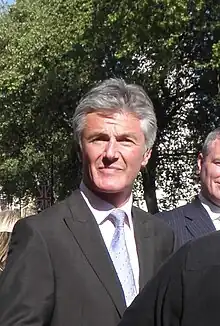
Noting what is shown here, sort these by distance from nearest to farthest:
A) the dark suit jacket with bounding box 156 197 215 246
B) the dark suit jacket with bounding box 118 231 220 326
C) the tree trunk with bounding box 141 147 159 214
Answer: the dark suit jacket with bounding box 118 231 220 326 → the dark suit jacket with bounding box 156 197 215 246 → the tree trunk with bounding box 141 147 159 214

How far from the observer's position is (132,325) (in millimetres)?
1496

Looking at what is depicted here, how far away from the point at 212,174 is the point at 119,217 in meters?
1.65

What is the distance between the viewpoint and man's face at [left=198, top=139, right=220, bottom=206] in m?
4.03

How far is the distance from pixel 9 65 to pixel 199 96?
258 inches

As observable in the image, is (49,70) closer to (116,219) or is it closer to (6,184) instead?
(6,184)

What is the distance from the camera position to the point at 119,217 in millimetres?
2479

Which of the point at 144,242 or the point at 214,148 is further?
the point at 214,148

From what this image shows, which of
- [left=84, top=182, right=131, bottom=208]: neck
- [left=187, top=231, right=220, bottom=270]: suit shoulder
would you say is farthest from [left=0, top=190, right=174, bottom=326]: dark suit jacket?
[left=187, top=231, right=220, bottom=270]: suit shoulder

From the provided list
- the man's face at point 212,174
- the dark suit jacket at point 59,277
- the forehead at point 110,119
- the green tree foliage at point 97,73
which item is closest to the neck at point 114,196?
the dark suit jacket at point 59,277

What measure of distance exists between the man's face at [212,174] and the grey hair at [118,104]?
4.95 ft

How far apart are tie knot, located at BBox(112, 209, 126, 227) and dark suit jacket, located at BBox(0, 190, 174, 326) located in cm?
9

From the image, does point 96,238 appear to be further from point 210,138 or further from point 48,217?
point 210,138

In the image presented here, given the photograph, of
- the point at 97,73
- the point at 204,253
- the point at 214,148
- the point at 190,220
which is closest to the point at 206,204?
the point at 190,220

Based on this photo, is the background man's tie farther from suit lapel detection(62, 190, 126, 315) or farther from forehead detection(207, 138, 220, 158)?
forehead detection(207, 138, 220, 158)
